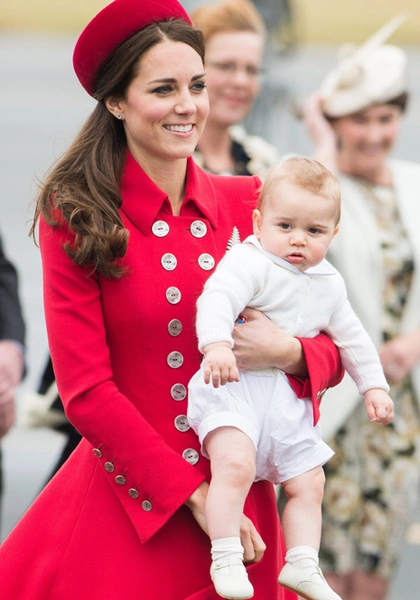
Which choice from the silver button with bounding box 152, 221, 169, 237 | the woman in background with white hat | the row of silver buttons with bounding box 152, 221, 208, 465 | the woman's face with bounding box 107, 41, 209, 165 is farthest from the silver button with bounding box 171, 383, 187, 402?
the woman in background with white hat

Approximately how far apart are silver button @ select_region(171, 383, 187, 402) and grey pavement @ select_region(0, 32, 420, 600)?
52 centimetres

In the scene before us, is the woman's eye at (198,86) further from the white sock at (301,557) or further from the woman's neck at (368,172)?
the woman's neck at (368,172)

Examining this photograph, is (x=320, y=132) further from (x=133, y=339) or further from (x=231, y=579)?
(x=231, y=579)

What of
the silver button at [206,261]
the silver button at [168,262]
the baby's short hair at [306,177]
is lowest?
the silver button at [168,262]

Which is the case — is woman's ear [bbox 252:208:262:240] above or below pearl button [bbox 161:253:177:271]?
above

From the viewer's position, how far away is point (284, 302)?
2.68 m

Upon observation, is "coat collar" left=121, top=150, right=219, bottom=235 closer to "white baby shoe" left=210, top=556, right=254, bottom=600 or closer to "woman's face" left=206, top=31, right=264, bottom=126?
"white baby shoe" left=210, top=556, right=254, bottom=600

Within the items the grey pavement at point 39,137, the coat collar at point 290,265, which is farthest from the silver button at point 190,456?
the grey pavement at point 39,137

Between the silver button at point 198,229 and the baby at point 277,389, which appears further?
the silver button at point 198,229

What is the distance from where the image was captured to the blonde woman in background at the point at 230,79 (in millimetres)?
5152

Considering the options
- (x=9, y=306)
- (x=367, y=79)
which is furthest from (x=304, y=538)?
(x=367, y=79)

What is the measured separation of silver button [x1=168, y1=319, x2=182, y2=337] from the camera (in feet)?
8.90

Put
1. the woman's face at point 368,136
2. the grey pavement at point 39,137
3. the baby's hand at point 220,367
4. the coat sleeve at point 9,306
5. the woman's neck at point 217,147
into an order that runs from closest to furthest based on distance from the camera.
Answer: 1. the baby's hand at point 220,367
2. the coat sleeve at point 9,306
3. the woman's neck at point 217,147
4. the woman's face at point 368,136
5. the grey pavement at point 39,137

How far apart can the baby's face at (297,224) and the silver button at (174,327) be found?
0.25 meters
